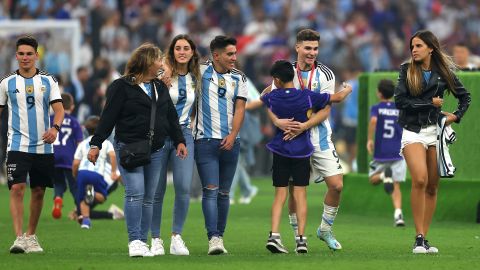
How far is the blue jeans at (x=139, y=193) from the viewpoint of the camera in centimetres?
1265

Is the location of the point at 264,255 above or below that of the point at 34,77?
below

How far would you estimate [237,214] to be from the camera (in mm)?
19688

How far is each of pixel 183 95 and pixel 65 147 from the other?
5162 millimetres

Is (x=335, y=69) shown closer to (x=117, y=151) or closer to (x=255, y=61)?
(x=255, y=61)

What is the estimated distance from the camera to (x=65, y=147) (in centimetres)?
1820

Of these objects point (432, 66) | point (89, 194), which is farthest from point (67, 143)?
point (432, 66)

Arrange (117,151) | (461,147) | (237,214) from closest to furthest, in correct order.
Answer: (117,151), (461,147), (237,214)

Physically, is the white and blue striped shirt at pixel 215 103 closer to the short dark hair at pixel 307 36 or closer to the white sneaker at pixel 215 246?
the short dark hair at pixel 307 36

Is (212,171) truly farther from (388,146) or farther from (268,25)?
(268,25)

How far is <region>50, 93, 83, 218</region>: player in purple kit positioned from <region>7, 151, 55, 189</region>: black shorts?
3.98 m

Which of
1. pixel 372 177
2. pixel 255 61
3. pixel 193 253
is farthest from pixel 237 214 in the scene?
pixel 255 61

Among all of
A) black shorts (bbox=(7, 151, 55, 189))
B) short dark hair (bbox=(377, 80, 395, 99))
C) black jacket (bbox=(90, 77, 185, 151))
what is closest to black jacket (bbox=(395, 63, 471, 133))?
black jacket (bbox=(90, 77, 185, 151))

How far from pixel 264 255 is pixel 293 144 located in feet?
3.64

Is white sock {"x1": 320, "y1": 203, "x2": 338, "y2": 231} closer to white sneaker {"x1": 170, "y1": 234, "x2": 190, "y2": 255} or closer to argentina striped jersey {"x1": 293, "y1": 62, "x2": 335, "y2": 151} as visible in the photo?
argentina striped jersey {"x1": 293, "y1": 62, "x2": 335, "y2": 151}
